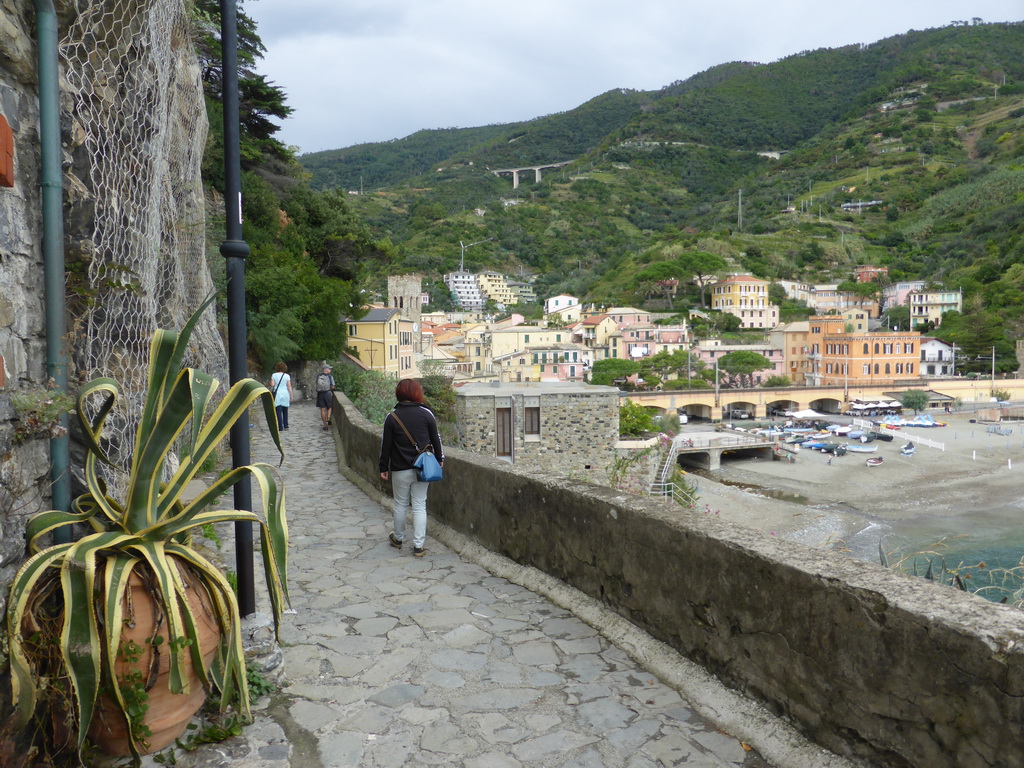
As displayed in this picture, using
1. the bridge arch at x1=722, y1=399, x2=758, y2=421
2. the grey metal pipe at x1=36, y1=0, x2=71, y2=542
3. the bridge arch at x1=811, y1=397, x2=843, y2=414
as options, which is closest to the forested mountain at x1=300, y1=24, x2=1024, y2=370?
the bridge arch at x1=811, y1=397, x2=843, y2=414

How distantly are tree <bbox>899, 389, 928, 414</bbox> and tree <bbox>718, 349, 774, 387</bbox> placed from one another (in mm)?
12462

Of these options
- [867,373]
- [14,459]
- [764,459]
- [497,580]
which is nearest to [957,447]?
[764,459]

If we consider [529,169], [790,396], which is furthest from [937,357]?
[529,169]

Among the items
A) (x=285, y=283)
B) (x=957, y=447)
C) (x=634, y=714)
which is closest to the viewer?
(x=634, y=714)

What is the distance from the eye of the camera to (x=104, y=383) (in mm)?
2436

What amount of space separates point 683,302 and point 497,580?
90.5m

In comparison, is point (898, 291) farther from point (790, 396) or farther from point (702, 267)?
point (790, 396)

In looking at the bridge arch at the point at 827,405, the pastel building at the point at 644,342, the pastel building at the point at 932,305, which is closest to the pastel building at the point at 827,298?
the pastel building at the point at 932,305

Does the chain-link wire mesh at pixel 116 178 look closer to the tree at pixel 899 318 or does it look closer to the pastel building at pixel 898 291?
the tree at pixel 899 318

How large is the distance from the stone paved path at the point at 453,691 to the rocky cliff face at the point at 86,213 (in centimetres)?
125

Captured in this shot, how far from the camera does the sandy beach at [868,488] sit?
29.4m

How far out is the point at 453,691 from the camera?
3.03m

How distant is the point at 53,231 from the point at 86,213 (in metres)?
0.35

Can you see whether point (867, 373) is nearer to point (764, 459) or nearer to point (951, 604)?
point (764, 459)
